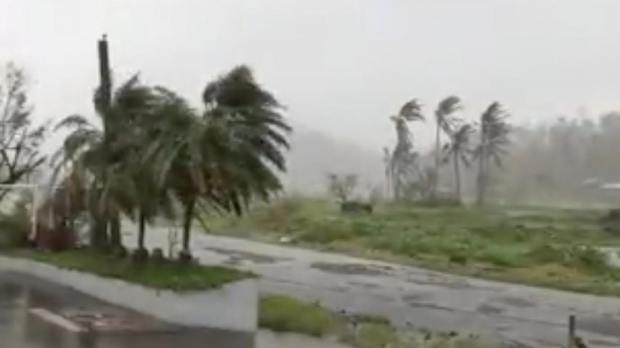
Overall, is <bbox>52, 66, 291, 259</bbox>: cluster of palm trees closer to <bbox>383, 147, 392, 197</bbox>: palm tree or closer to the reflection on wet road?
the reflection on wet road

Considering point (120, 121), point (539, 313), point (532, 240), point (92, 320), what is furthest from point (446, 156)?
point (92, 320)

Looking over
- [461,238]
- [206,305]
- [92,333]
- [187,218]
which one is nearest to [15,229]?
[187,218]

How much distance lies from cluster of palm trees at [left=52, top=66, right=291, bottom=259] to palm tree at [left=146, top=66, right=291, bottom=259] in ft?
0.06

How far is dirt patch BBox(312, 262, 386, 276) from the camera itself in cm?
3291

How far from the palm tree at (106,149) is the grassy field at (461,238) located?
5.86 meters

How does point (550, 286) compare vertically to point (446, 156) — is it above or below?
below

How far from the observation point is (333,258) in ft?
129

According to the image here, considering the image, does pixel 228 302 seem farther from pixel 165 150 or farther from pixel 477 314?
pixel 477 314

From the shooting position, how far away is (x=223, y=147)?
16.6 meters

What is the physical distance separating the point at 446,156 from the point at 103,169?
7063 cm

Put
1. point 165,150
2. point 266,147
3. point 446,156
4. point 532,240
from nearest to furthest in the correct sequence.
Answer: point 165,150 → point 266,147 → point 532,240 → point 446,156

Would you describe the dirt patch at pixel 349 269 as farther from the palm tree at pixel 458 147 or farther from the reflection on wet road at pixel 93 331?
the palm tree at pixel 458 147

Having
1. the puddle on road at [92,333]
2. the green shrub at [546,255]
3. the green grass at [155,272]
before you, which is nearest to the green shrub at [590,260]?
the green shrub at [546,255]

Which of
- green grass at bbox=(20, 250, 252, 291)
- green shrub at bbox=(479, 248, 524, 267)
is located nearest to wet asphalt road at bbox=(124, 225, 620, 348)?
green shrub at bbox=(479, 248, 524, 267)
